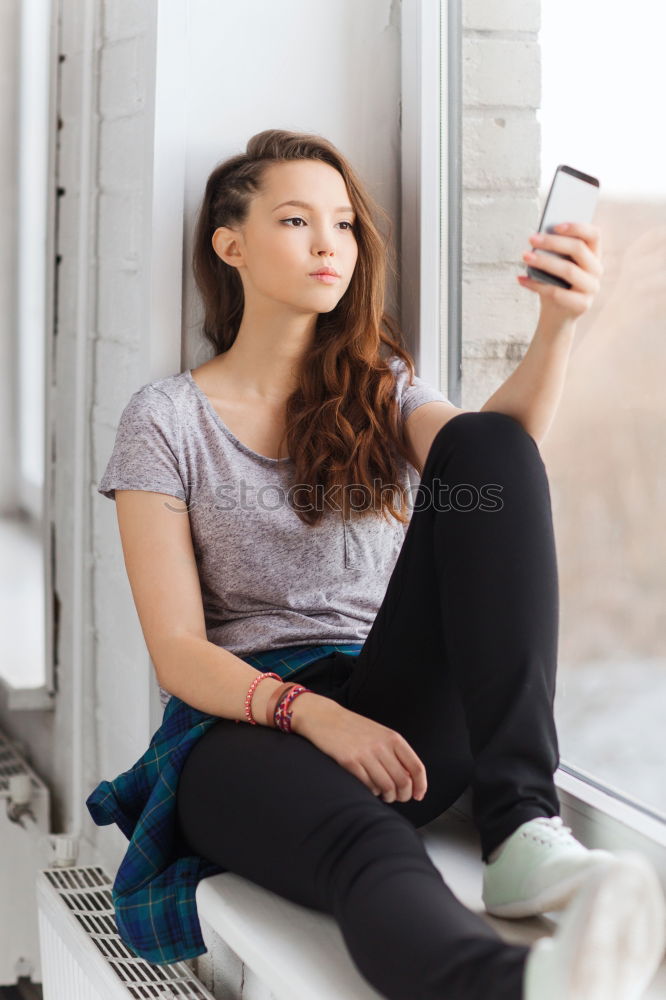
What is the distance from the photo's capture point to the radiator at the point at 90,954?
3.97 ft

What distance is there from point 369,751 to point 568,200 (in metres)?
0.56

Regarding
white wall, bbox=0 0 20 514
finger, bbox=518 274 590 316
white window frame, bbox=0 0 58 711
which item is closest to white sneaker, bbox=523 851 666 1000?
finger, bbox=518 274 590 316

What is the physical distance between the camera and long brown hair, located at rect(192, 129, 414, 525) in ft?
4.24

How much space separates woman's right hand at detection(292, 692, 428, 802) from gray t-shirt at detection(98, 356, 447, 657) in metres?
0.22

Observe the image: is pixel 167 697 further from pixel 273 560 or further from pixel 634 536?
pixel 634 536

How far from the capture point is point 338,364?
53.2 inches

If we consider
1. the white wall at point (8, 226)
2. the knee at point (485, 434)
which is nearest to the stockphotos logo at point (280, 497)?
the knee at point (485, 434)

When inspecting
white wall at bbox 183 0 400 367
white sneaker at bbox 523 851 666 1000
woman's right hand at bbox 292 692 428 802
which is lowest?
white sneaker at bbox 523 851 666 1000

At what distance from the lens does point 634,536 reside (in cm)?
107

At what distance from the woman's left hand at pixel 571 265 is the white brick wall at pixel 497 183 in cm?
28

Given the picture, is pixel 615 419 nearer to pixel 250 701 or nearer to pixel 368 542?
pixel 368 542

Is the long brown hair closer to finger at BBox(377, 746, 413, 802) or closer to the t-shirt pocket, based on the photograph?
the t-shirt pocket

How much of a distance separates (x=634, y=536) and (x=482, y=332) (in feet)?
1.38

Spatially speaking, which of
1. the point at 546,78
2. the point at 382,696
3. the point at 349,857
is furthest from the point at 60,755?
the point at 546,78
